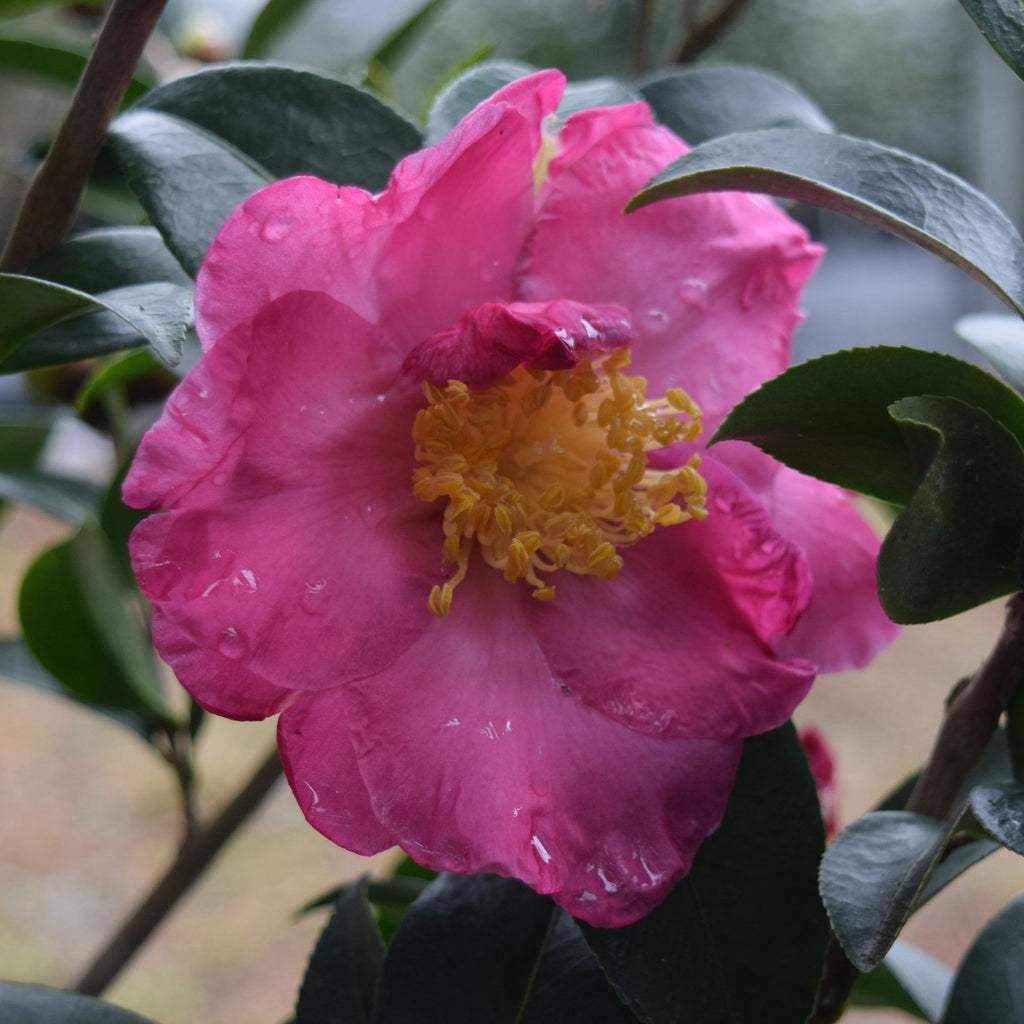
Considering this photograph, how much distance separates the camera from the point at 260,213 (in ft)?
1.44

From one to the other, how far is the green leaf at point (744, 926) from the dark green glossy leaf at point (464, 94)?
0.33 meters

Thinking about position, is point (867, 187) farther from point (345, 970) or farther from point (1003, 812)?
point (345, 970)

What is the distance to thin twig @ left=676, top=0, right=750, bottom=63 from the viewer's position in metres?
0.93

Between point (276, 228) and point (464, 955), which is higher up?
point (276, 228)

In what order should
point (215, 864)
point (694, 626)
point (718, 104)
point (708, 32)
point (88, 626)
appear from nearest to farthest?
point (694, 626)
point (718, 104)
point (88, 626)
point (708, 32)
point (215, 864)

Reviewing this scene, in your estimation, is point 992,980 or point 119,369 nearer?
point 992,980

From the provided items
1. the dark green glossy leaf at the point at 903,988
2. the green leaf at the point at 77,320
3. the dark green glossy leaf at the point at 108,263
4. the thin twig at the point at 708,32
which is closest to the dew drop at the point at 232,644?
the green leaf at the point at 77,320

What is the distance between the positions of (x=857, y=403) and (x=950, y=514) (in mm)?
57

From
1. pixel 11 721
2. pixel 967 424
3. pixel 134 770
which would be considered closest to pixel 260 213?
pixel 967 424

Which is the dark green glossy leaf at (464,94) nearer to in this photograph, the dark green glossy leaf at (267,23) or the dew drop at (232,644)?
the dew drop at (232,644)

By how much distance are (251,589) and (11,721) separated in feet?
12.3

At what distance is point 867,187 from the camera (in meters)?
0.47

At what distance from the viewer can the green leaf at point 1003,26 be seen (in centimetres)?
47

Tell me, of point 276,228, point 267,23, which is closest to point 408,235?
point 276,228
